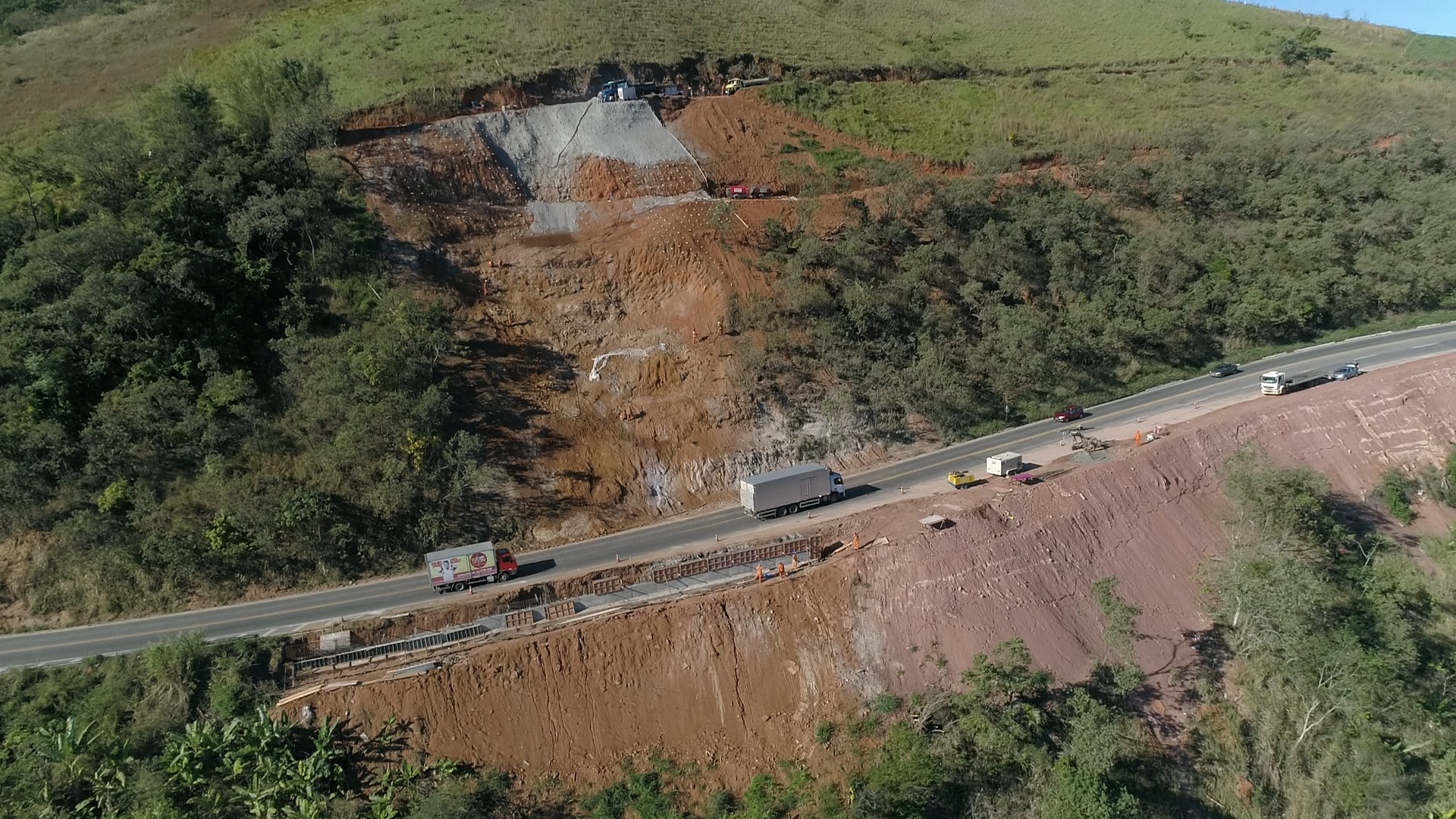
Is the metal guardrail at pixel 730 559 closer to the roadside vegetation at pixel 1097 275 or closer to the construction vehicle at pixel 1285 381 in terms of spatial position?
the roadside vegetation at pixel 1097 275

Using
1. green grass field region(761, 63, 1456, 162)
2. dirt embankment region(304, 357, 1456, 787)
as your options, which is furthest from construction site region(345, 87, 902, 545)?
green grass field region(761, 63, 1456, 162)

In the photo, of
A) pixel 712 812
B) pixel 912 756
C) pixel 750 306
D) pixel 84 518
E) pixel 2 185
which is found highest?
pixel 2 185

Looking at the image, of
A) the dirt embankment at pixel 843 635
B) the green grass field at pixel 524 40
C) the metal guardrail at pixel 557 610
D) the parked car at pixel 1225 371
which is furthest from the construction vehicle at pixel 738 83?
the metal guardrail at pixel 557 610

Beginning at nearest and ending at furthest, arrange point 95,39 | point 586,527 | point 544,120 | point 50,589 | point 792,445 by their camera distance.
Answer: point 50,589, point 586,527, point 792,445, point 544,120, point 95,39

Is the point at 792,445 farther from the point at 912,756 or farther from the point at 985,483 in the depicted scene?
the point at 912,756

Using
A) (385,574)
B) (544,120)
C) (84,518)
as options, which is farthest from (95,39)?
(385,574)

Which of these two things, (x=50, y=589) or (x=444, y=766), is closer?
(x=444, y=766)

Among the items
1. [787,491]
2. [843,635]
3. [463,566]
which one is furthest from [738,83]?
[843,635]
